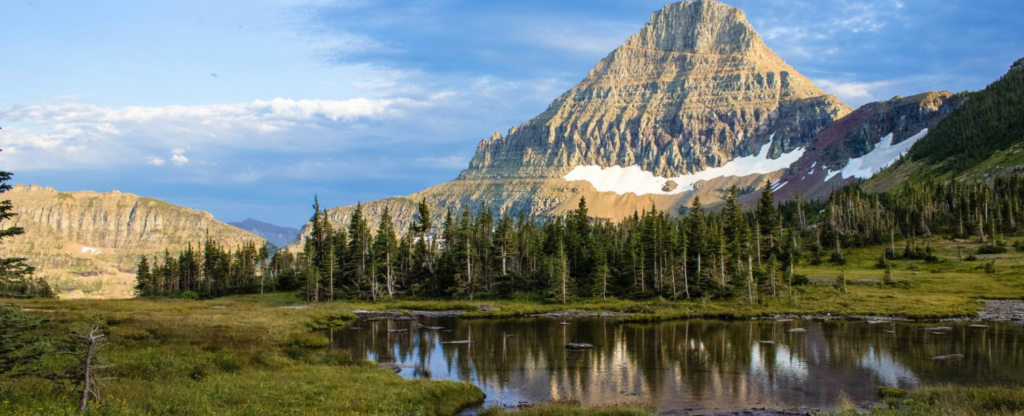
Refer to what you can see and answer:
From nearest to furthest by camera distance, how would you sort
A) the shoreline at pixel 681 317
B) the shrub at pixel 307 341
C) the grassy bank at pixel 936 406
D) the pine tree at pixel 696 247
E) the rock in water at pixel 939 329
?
the grassy bank at pixel 936 406, the shrub at pixel 307 341, the rock in water at pixel 939 329, the shoreline at pixel 681 317, the pine tree at pixel 696 247

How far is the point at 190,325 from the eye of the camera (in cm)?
5634

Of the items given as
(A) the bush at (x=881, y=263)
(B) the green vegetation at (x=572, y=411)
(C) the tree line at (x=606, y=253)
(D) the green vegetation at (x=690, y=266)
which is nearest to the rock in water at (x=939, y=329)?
(D) the green vegetation at (x=690, y=266)

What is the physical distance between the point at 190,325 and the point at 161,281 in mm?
121301

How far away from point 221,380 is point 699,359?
34.7m

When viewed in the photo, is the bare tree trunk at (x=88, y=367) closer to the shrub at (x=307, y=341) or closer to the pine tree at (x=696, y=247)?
the shrub at (x=307, y=341)

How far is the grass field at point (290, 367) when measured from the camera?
26484 mm

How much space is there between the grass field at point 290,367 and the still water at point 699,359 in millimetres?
5001

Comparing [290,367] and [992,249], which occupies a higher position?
[992,249]

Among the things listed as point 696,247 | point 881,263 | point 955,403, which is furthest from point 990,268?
point 955,403

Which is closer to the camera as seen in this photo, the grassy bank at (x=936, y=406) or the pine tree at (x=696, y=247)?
the grassy bank at (x=936, y=406)

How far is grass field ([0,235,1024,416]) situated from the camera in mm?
26484

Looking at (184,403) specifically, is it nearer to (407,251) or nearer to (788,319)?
(788,319)

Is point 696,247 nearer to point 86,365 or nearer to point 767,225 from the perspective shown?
point 767,225

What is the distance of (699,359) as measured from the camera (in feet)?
171
